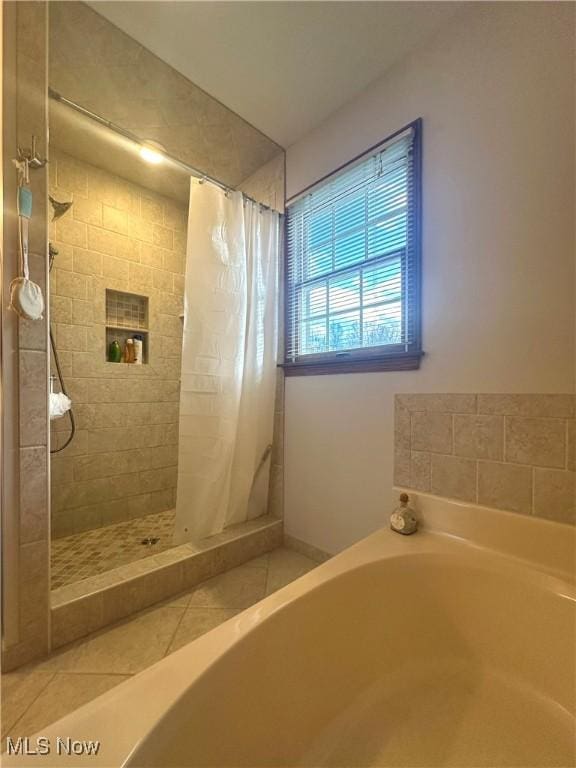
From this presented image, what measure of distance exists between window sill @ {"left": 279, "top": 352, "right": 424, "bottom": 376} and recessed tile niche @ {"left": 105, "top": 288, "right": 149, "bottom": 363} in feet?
3.87

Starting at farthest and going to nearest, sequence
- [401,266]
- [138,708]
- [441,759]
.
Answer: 1. [401,266]
2. [441,759]
3. [138,708]

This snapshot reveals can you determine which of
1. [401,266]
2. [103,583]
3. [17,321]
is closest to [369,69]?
[401,266]

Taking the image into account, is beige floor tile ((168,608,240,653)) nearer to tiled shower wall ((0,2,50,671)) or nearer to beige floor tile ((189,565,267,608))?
beige floor tile ((189,565,267,608))

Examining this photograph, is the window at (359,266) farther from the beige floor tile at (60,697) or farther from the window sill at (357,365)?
the beige floor tile at (60,697)

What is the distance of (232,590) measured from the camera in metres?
1.41

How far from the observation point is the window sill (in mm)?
1293

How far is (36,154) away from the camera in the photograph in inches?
40.4

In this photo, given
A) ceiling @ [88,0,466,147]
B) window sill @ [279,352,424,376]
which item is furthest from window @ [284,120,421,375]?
ceiling @ [88,0,466,147]

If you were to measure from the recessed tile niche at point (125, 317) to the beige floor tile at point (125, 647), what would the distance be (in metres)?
1.63

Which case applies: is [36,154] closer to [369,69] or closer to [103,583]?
[369,69]

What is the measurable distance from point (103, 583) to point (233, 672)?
2.77 ft

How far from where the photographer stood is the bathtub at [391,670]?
60cm

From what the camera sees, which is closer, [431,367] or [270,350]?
[431,367]

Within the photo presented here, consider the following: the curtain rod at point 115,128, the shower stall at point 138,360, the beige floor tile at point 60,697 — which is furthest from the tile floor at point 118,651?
the curtain rod at point 115,128
